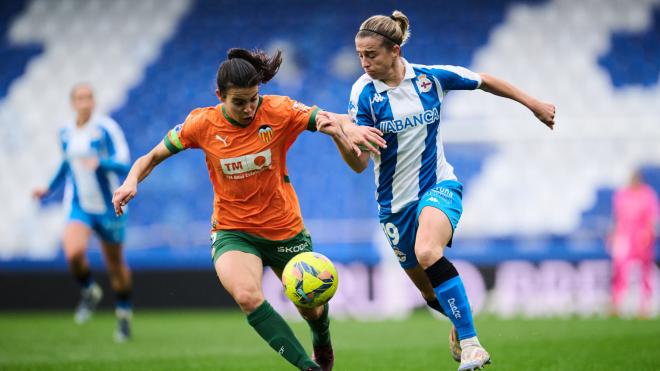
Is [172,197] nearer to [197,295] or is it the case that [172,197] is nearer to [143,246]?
[143,246]

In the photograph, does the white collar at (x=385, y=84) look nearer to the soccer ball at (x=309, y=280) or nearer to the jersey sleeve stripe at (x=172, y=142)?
the soccer ball at (x=309, y=280)

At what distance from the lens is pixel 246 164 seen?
6.10 m

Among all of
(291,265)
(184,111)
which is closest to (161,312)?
(184,111)

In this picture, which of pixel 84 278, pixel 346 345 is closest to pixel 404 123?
pixel 346 345

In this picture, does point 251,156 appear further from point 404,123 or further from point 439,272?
point 439,272

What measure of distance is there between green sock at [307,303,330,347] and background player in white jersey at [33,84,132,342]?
4419 mm

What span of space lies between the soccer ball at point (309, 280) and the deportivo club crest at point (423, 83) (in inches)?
56.2

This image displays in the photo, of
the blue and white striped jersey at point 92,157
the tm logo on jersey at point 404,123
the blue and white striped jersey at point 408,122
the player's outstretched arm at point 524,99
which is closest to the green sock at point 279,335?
the blue and white striped jersey at point 408,122

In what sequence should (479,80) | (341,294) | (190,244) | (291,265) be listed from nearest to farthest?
(291,265) → (479,80) → (341,294) → (190,244)

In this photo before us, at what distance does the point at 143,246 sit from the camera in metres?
16.1

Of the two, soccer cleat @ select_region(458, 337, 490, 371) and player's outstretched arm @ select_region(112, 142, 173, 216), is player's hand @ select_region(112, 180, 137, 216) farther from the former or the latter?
soccer cleat @ select_region(458, 337, 490, 371)

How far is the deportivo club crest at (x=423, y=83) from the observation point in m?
A: 6.41

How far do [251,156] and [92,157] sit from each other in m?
5.23

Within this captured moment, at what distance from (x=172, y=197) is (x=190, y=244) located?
1.63 metres
